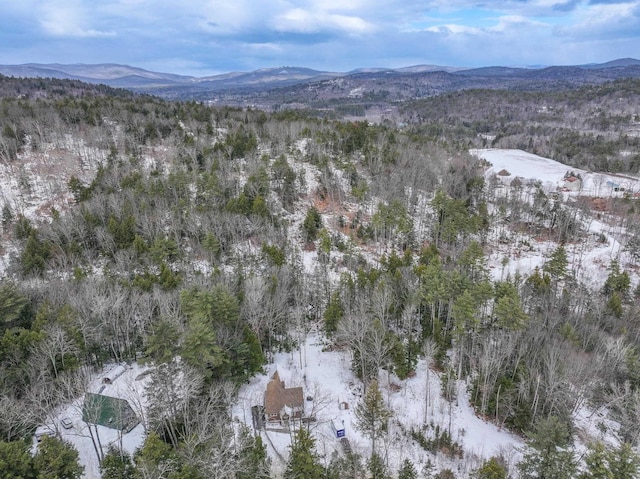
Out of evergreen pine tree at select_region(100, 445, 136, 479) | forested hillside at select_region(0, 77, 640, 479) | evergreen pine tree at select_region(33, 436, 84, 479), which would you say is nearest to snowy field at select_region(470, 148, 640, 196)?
forested hillside at select_region(0, 77, 640, 479)

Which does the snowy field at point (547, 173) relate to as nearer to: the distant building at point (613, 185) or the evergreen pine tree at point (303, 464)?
the distant building at point (613, 185)

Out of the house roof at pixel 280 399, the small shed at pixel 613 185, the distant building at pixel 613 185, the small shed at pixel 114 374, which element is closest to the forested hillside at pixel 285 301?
the small shed at pixel 114 374

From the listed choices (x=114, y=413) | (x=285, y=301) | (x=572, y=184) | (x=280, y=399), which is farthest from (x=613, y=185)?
(x=114, y=413)

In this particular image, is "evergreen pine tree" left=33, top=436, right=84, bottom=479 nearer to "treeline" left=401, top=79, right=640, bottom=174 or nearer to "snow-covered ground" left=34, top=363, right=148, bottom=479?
"snow-covered ground" left=34, top=363, right=148, bottom=479

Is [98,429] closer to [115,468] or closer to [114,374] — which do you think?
[114,374]

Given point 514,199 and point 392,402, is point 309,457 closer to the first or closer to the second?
point 392,402

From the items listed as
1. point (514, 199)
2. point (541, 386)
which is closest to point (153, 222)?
point (541, 386)
